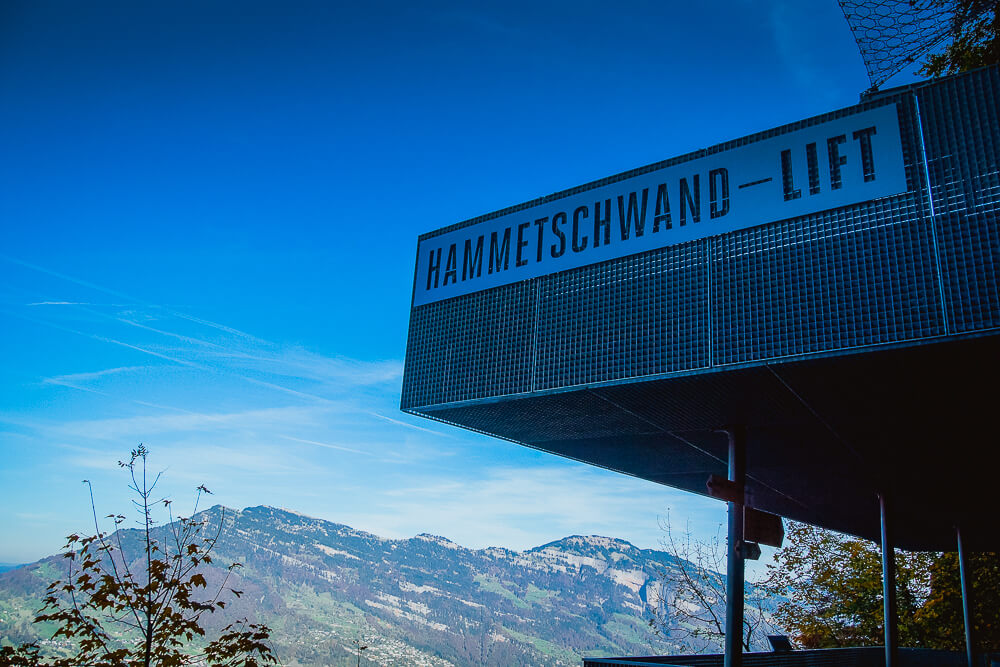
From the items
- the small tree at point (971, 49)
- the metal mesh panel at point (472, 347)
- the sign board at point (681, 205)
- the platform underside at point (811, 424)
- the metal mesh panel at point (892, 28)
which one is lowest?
the platform underside at point (811, 424)

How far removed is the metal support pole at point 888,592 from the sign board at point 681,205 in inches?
240

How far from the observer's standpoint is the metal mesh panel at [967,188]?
442 centimetres

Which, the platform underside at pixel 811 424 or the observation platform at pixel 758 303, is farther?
the platform underside at pixel 811 424

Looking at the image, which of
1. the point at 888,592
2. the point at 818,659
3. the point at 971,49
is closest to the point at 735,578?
the point at 888,592

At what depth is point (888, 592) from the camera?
9305 mm

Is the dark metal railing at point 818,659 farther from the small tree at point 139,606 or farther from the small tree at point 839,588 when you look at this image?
the small tree at point 839,588

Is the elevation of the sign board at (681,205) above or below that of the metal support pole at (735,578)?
above

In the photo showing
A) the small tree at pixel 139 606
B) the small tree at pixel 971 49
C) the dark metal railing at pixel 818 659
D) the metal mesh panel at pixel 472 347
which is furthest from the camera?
the small tree at pixel 971 49

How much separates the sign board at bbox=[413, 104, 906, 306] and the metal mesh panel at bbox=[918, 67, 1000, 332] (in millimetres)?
257

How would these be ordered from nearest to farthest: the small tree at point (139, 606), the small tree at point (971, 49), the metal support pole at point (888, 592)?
the small tree at point (139, 606)
the metal support pole at point (888, 592)
the small tree at point (971, 49)

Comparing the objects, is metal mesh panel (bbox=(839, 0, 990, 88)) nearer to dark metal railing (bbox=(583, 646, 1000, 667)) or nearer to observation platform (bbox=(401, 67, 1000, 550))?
observation platform (bbox=(401, 67, 1000, 550))

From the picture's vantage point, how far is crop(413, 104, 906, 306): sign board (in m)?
5.25

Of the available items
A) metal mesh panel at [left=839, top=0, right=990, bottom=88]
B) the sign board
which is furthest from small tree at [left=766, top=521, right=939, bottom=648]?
the sign board

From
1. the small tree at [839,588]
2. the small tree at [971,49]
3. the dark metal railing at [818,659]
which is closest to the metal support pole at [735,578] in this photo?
the dark metal railing at [818,659]
